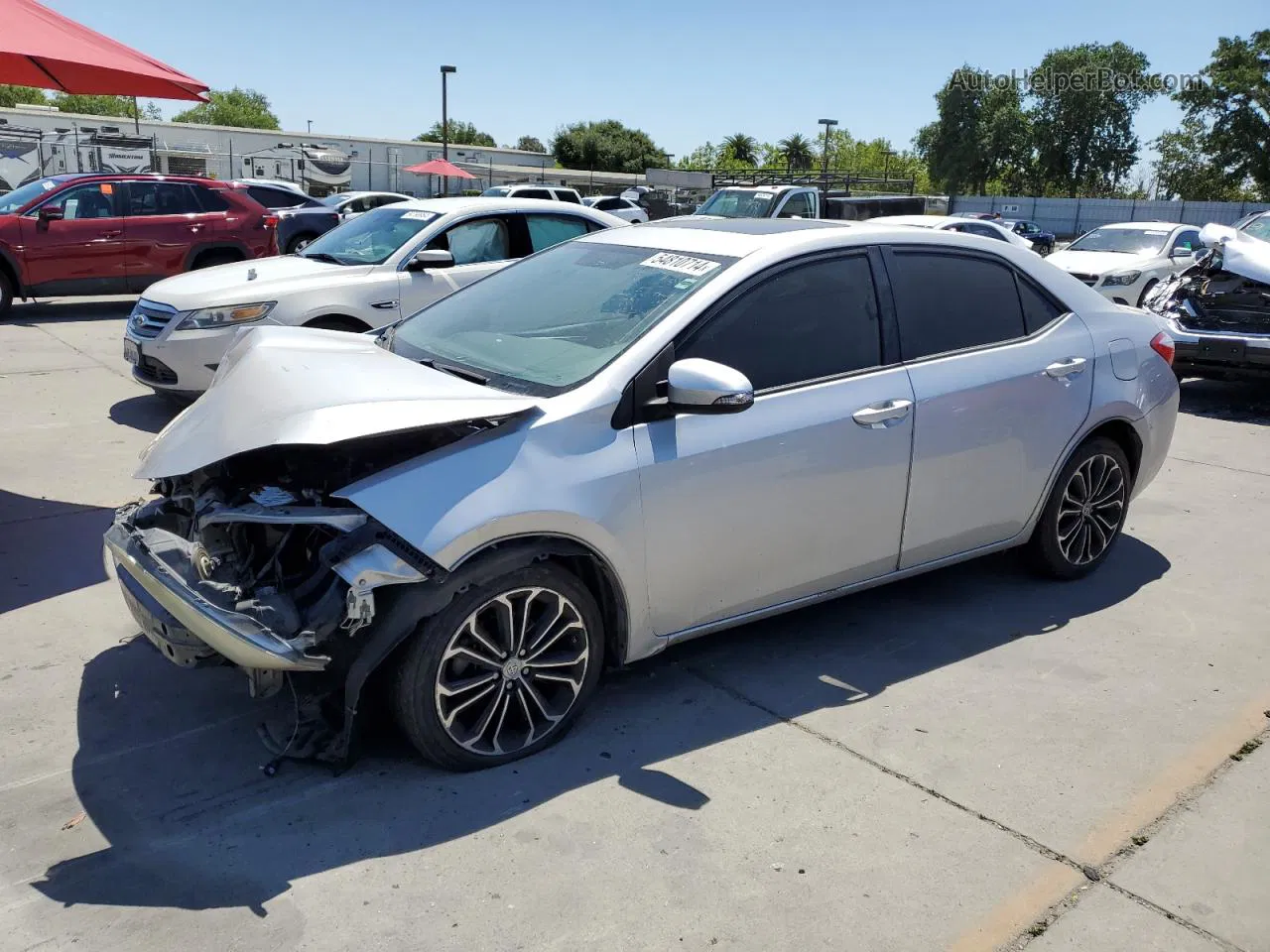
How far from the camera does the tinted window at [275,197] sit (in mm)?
22344

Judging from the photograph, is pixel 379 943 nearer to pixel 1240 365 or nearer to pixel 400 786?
pixel 400 786

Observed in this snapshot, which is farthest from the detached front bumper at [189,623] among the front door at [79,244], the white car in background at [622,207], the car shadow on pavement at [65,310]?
the white car in background at [622,207]

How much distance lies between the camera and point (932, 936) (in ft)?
8.98

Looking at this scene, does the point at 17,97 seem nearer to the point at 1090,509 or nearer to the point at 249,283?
the point at 249,283

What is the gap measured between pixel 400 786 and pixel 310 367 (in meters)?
1.48

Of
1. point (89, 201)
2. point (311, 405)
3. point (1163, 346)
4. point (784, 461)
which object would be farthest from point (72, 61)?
point (89, 201)

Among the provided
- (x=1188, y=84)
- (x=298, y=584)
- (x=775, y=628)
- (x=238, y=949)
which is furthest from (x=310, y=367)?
(x=1188, y=84)

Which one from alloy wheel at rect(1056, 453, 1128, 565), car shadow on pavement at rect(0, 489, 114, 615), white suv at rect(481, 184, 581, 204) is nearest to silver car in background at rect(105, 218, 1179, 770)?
alloy wheel at rect(1056, 453, 1128, 565)

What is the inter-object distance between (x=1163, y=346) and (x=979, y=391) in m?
1.57

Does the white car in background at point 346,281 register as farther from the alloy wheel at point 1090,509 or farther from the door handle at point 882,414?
the alloy wheel at point 1090,509

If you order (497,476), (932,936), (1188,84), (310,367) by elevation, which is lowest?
(932,936)

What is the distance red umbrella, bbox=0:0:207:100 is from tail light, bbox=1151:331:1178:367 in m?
5.58

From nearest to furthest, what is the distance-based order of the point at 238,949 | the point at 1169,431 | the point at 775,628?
the point at 238,949
the point at 775,628
the point at 1169,431

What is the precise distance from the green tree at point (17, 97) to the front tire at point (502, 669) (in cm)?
5692
